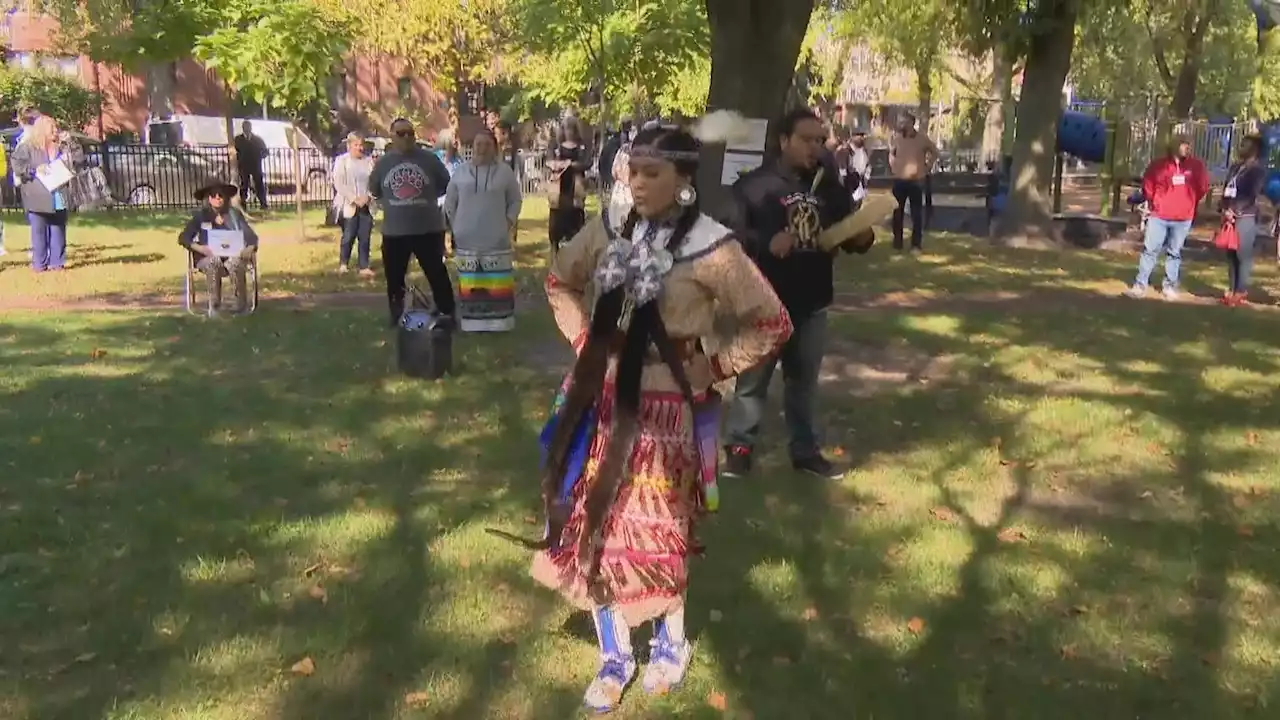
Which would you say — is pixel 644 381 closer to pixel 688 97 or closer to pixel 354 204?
pixel 354 204

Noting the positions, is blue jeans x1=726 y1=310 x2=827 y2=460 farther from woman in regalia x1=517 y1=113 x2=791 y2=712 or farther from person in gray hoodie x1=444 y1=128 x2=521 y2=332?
person in gray hoodie x1=444 y1=128 x2=521 y2=332

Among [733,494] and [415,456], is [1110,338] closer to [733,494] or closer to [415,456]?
[733,494]

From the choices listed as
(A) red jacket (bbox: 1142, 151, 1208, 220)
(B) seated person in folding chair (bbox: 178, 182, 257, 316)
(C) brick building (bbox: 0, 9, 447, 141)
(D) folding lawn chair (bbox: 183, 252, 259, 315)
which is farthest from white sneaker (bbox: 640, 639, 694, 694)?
(C) brick building (bbox: 0, 9, 447, 141)

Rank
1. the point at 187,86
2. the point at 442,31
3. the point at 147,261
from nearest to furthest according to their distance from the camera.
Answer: the point at 147,261, the point at 442,31, the point at 187,86

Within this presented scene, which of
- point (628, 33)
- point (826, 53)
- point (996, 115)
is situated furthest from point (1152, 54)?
point (628, 33)

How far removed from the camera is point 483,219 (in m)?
10.5

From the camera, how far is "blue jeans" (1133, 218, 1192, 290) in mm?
12953

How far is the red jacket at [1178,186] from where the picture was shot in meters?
12.8

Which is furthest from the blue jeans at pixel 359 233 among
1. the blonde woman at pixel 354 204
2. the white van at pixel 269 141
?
the white van at pixel 269 141

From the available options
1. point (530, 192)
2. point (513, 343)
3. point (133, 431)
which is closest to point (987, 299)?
point (513, 343)

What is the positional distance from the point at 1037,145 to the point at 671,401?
1653cm

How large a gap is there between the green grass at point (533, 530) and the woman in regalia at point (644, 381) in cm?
49

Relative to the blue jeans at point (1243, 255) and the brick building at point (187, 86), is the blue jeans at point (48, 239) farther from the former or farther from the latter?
the brick building at point (187, 86)

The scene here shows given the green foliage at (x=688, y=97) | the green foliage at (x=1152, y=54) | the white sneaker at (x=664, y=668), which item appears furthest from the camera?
the green foliage at (x=688, y=97)
